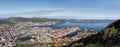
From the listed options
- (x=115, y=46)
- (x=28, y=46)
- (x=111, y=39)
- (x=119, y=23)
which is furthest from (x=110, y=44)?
(x=28, y=46)

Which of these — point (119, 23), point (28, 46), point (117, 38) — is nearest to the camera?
point (117, 38)

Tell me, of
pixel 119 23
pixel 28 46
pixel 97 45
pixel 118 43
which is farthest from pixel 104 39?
pixel 28 46

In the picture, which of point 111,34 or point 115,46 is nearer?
point 115,46

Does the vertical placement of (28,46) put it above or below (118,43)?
below

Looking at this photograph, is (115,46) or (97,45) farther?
(97,45)

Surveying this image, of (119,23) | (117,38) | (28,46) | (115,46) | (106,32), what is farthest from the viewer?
(28,46)

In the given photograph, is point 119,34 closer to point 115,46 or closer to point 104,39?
point 104,39

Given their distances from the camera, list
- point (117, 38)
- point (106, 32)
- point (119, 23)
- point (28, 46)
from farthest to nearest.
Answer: point (28, 46), point (119, 23), point (106, 32), point (117, 38)

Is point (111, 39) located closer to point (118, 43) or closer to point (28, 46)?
point (118, 43)

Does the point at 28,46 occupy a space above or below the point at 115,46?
below
